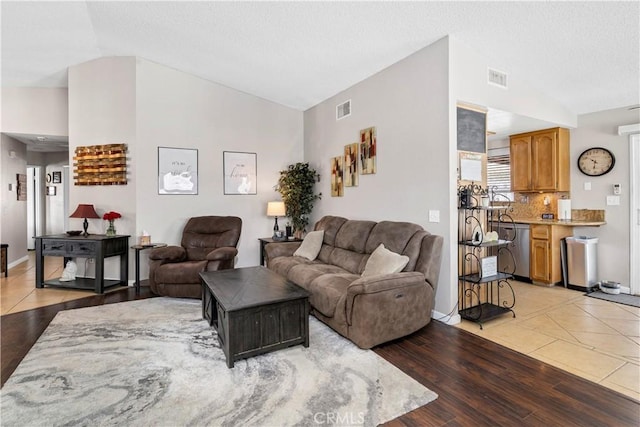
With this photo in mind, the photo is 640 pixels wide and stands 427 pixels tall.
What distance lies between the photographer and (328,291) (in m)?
2.98

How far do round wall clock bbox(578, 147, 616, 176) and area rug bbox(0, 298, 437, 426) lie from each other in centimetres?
438

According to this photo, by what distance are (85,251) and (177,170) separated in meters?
1.64

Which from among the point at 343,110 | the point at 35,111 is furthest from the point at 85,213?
the point at 343,110

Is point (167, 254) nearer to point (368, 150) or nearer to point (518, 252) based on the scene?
point (368, 150)

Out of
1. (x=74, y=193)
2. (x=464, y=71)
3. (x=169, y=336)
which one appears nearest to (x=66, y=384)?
(x=169, y=336)

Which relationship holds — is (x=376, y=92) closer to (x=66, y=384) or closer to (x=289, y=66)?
(x=289, y=66)

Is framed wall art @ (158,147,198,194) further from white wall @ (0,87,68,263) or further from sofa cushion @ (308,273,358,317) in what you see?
Result: sofa cushion @ (308,273,358,317)

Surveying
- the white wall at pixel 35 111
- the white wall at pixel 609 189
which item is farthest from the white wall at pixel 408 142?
the white wall at pixel 35 111

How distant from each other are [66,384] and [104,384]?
259 mm

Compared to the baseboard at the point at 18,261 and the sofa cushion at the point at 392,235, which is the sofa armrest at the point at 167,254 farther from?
the baseboard at the point at 18,261

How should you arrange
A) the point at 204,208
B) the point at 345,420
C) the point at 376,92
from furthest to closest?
1. the point at 204,208
2. the point at 376,92
3. the point at 345,420

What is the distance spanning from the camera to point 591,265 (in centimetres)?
451

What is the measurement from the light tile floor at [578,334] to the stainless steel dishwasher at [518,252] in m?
0.80

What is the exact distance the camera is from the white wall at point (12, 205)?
18.6 feet
